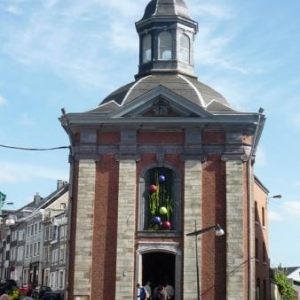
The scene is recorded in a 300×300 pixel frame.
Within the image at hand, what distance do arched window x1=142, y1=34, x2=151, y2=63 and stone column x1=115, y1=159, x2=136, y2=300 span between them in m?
7.21

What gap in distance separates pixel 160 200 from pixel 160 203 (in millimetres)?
139

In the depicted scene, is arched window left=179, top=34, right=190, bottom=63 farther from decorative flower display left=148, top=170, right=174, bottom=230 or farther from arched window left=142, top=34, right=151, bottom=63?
decorative flower display left=148, top=170, right=174, bottom=230

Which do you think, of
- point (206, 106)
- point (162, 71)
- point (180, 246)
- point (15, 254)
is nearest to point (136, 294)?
point (180, 246)

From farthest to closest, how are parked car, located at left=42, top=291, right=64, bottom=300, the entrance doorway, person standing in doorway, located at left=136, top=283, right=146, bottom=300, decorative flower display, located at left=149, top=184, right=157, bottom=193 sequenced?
parked car, located at left=42, top=291, right=64, bottom=300, the entrance doorway, decorative flower display, located at left=149, top=184, right=157, bottom=193, person standing in doorway, located at left=136, top=283, right=146, bottom=300

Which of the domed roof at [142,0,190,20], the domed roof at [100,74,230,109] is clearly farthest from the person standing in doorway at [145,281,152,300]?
the domed roof at [142,0,190,20]

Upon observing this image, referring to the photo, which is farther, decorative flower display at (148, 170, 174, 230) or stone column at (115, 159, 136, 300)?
decorative flower display at (148, 170, 174, 230)

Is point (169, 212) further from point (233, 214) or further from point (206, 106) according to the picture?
point (206, 106)

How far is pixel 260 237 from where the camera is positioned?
1612 inches

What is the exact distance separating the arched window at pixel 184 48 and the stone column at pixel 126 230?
7.57m

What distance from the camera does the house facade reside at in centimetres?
3136

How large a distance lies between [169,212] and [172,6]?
12.0m

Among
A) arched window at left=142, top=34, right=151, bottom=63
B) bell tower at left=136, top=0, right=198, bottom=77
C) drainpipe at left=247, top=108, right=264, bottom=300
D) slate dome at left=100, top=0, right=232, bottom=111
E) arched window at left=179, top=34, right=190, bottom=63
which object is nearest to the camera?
drainpipe at left=247, top=108, right=264, bottom=300

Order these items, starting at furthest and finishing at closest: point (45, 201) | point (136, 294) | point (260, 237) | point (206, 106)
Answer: point (45, 201) < point (260, 237) < point (206, 106) < point (136, 294)

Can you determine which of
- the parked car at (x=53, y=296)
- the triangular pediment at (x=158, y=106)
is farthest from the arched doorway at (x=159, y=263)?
the parked car at (x=53, y=296)
